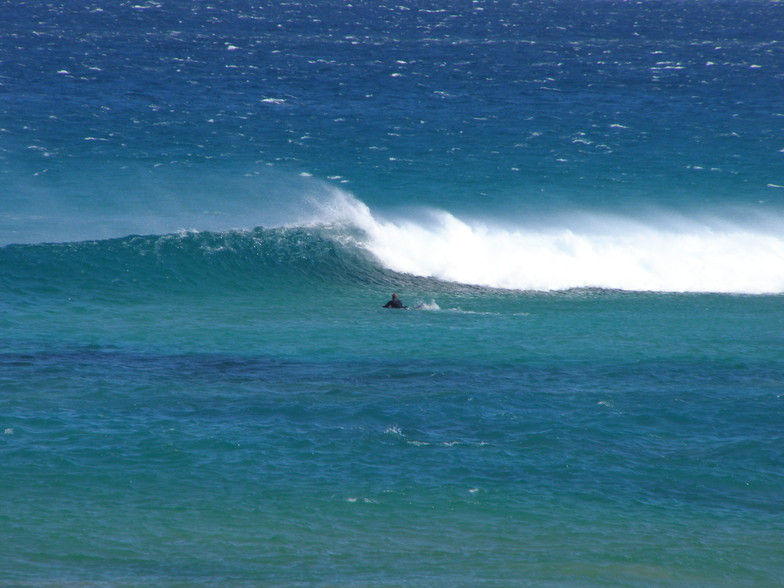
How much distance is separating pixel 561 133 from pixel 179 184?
22906 millimetres

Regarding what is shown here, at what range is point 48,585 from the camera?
44.2ft

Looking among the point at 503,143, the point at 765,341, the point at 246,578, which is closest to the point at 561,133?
the point at 503,143

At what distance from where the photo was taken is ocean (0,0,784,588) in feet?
50.8

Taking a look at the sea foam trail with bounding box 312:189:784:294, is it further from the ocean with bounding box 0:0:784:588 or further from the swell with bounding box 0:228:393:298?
the swell with bounding box 0:228:393:298

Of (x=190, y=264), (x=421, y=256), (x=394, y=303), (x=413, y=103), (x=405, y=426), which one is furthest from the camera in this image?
(x=413, y=103)

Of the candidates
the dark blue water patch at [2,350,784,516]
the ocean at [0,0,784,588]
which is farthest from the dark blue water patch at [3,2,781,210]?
the dark blue water patch at [2,350,784,516]

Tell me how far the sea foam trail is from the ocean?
18 centimetres

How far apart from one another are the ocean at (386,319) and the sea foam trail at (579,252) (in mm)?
181

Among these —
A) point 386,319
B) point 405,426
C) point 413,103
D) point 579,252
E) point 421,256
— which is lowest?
point 405,426

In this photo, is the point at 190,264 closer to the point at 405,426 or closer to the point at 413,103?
the point at 405,426

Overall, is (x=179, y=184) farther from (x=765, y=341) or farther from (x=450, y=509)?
(x=450, y=509)

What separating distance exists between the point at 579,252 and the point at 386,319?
39.5 feet

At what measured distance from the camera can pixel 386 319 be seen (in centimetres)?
2883

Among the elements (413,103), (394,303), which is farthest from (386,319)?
(413,103)
